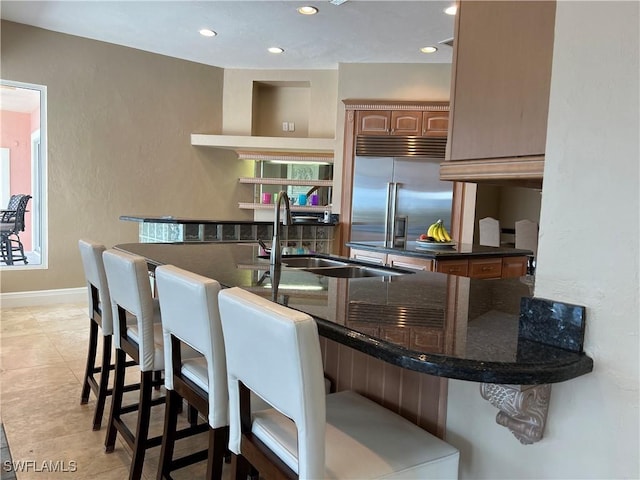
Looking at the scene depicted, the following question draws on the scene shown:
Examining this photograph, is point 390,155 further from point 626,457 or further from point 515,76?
point 626,457

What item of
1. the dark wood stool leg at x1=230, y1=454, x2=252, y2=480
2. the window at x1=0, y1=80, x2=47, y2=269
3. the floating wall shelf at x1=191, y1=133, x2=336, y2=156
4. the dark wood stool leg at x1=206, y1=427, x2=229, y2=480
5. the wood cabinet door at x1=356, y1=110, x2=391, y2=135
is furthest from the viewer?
the floating wall shelf at x1=191, y1=133, x2=336, y2=156

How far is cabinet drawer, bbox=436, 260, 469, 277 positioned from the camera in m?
3.34

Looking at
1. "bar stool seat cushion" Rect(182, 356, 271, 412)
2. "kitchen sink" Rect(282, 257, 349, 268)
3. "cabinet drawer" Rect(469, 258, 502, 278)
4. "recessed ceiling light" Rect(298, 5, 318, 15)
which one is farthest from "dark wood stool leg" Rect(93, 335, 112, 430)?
"recessed ceiling light" Rect(298, 5, 318, 15)

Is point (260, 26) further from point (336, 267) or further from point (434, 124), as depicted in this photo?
point (336, 267)

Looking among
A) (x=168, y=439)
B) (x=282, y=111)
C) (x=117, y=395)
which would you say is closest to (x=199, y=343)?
(x=168, y=439)

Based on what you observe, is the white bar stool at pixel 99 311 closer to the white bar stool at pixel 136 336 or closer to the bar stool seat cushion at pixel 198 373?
the white bar stool at pixel 136 336

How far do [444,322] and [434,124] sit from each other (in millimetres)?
4720

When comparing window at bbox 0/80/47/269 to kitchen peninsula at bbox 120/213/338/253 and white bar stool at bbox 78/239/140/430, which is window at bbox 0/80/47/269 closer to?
kitchen peninsula at bbox 120/213/338/253

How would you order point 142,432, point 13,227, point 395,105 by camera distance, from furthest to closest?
1. point 13,227
2. point 395,105
3. point 142,432

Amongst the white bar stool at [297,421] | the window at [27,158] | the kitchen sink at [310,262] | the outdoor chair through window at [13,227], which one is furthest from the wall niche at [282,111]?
the white bar stool at [297,421]

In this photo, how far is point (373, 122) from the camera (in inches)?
222

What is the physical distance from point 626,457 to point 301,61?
5605 mm

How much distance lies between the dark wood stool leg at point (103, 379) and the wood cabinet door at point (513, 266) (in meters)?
2.97

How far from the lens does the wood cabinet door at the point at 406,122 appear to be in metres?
5.54
